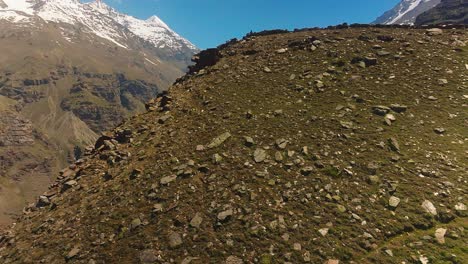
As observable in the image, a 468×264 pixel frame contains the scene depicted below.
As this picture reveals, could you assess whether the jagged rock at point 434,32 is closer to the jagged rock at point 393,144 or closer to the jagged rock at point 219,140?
the jagged rock at point 393,144

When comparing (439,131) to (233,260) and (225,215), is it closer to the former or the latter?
(225,215)

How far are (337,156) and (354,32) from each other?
2159 cm

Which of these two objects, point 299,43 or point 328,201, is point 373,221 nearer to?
point 328,201

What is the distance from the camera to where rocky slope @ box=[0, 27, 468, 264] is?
1631cm

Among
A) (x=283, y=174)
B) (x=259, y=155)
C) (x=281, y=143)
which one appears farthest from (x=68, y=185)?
(x=283, y=174)

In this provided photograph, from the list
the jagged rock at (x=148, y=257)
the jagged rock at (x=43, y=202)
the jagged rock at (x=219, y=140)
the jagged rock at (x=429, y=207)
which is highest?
the jagged rock at (x=429, y=207)

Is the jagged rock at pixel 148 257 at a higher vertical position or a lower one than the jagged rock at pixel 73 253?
higher

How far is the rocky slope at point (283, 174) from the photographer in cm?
1631

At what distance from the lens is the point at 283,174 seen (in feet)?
65.6

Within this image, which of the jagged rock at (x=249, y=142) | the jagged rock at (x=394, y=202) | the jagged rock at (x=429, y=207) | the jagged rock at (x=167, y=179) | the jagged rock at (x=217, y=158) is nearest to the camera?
the jagged rock at (x=429, y=207)

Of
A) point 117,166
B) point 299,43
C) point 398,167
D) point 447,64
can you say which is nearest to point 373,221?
point 398,167

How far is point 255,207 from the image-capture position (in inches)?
708

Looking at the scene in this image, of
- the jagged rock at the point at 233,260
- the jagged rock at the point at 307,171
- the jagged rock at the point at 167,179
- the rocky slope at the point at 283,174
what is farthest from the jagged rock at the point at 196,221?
the jagged rock at the point at 307,171

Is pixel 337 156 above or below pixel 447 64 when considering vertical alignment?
below
